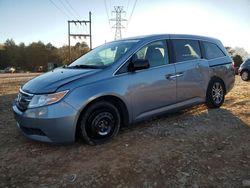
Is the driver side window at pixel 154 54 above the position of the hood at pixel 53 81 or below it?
above

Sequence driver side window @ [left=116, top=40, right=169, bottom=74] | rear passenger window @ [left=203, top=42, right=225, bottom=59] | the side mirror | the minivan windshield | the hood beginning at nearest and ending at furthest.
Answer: the hood
the side mirror
the minivan windshield
driver side window @ [left=116, top=40, right=169, bottom=74]
rear passenger window @ [left=203, top=42, right=225, bottom=59]

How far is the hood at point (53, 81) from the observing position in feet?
14.0

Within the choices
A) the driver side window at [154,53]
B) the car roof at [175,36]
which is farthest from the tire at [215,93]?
the driver side window at [154,53]

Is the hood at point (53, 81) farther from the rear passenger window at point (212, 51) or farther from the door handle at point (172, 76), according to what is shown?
the rear passenger window at point (212, 51)

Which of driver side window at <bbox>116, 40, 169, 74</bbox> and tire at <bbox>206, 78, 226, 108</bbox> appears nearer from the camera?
driver side window at <bbox>116, 40, 169, 74</bbox>

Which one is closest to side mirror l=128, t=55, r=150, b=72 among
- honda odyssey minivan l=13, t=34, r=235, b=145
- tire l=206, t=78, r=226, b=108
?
honda odyssey minivan l=13, t=34, r=235, b=145

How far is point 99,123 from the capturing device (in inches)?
177

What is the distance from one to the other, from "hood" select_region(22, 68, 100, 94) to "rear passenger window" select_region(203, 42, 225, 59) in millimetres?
3032

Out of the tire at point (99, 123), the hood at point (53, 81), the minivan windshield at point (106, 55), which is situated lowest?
the tire at point (99, 123)

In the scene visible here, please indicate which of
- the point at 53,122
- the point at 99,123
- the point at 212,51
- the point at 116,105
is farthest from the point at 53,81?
the point at 212,51

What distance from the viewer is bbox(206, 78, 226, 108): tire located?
6.42 meters

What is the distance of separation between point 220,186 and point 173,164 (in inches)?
27.9

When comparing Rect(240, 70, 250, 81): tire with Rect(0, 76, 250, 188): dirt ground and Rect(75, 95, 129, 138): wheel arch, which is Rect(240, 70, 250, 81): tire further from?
Rect(75, 95, 129, 138): wheel arch

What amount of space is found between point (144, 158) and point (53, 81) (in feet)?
5.89
